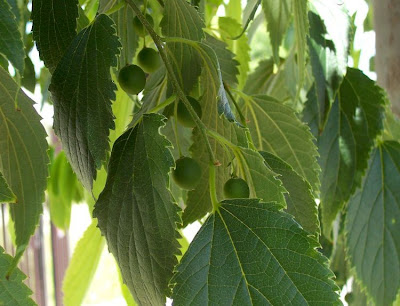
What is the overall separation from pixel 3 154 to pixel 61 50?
91mm

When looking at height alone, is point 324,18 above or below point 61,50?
above

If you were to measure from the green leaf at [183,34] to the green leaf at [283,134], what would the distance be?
0.11 metres

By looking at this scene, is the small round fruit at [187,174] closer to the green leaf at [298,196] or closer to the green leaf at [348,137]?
the green leaf at [298,196]

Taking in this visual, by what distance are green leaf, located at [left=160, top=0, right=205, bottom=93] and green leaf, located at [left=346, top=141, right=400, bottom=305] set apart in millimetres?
285

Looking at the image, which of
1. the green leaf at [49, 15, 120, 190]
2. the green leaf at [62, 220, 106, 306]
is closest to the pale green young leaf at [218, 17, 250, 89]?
the green leaf at [62, 220, 106, 306]

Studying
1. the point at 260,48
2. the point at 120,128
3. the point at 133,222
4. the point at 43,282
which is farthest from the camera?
the point at 260,48

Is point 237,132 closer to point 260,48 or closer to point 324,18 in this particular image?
point 324,18

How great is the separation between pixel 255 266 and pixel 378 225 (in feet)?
1.16

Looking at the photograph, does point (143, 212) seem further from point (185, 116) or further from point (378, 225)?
point (378, 225)

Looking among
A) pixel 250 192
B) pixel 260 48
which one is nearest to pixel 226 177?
pixel 250 192

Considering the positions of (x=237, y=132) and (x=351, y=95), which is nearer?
(x=237, y=132)

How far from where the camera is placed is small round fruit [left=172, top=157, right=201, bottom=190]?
40 centimetres

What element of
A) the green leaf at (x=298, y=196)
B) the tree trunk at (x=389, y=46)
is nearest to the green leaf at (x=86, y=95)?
the green leaf at (x=298, y=196)

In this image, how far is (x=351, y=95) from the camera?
24.2 inches
